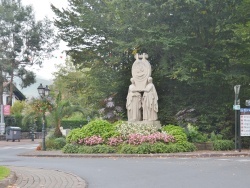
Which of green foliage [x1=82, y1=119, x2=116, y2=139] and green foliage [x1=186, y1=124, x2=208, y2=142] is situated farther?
green foliage [x1=186, y1=124, x2=208, y2=142]

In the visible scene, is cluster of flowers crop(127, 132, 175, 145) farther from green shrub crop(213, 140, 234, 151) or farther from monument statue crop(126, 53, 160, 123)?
green shrub crop(213, 140, 234, 151)

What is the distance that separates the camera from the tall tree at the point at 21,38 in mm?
53812

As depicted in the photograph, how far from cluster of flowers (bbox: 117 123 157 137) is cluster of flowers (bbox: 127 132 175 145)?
1.59 ft

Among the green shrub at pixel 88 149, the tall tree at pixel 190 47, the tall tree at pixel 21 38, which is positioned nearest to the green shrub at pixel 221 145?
the tall tree at pixel 190 47

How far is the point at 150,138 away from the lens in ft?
73.2

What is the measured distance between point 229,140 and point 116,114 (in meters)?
9.68

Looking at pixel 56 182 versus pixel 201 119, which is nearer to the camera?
pixel 56 182

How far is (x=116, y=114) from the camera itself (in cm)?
3169

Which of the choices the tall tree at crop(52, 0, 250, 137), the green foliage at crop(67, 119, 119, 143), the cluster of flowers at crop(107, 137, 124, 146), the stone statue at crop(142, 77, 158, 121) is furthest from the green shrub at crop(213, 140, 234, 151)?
the green foliage at crop(67, 119, 119, 143)

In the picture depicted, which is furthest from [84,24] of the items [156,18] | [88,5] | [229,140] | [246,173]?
[246,173]

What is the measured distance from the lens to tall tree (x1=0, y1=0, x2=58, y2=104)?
53.8 metres

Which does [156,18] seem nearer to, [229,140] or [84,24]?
[84,24]

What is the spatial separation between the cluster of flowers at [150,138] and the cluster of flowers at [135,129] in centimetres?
48

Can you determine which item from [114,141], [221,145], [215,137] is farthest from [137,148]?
[215,137]
